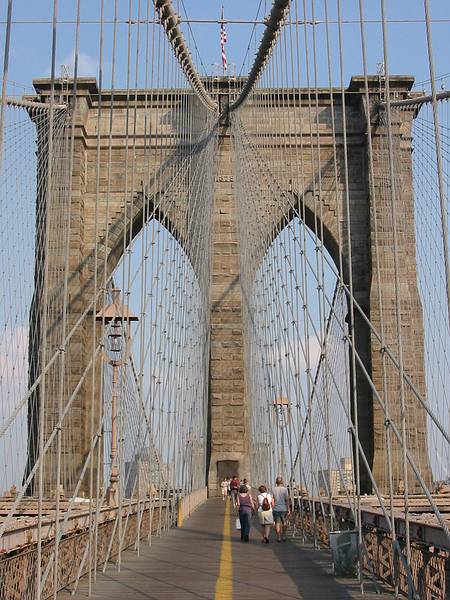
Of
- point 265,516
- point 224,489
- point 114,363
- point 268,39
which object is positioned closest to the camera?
point 265,516

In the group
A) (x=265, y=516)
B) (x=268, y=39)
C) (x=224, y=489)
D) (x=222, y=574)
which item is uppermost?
(x=268, y=39)

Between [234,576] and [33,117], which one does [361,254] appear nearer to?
[33,117]

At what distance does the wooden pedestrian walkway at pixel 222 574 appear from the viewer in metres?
6.87

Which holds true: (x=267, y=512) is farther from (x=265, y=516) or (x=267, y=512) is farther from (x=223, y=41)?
(x=223, y=41)

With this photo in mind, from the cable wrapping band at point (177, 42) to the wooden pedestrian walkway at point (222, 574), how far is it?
7.98 m

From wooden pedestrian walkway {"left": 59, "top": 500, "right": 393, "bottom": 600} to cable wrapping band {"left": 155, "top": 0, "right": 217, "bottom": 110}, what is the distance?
26.2 ft

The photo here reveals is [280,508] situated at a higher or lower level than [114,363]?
lower

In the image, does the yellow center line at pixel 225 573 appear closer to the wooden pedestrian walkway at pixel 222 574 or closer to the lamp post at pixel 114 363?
the wooden pedestrian walkway at pixel 222 574

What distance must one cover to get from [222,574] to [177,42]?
40.6 feet

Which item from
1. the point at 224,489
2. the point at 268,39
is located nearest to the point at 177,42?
the point at 268,39

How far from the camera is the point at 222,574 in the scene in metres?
8.38

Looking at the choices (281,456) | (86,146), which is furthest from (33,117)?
(281,456)

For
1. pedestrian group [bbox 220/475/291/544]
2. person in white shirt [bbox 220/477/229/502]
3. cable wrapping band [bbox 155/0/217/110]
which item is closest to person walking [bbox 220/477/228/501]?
person in white shirt [bbox 220/477/229/502]

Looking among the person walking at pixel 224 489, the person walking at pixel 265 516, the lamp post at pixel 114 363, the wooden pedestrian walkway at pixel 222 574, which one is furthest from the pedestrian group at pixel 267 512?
the person walking at pixel 224 489
